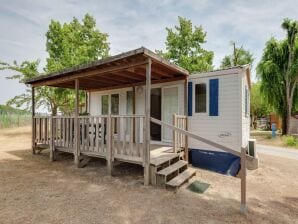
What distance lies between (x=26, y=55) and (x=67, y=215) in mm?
16091

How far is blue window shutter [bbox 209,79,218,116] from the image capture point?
6.41 metres

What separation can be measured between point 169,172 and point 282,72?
46.7 feet

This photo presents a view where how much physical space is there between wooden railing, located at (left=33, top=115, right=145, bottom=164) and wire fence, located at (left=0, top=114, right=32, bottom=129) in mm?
15381

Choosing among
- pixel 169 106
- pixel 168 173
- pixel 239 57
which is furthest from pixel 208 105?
pixel 239 57

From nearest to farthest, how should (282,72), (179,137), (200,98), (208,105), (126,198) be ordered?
1. (126,198)
2. (179,137)
3. (208,105)
4. (200,98)
5. (282,72)

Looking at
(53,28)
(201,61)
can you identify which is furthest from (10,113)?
(201,61)

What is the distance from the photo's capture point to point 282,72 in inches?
572

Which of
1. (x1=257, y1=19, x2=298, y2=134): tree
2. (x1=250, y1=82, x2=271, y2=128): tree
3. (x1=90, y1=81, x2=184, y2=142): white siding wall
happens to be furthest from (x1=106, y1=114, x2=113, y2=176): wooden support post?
(x1=250, y1=82, x2=271, y2=128): tree

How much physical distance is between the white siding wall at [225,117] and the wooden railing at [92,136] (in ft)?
7.03

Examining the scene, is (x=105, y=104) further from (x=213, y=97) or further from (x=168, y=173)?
(x=168, y=173)

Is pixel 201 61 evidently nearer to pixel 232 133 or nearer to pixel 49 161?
pixel 232 133

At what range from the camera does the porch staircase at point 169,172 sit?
4.41 metres

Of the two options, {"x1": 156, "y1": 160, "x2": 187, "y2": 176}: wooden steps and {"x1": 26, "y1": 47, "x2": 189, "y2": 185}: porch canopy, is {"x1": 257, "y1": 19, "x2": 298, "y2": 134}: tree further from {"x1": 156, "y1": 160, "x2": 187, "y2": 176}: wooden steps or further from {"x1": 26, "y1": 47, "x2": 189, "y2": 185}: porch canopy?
{"x1": 156, "y1": 160, "x2": 187, "y2": 176}: wooden steps

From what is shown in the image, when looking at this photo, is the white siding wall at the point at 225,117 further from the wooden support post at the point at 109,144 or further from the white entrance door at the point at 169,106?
the wooden support post at the point at 109,144
